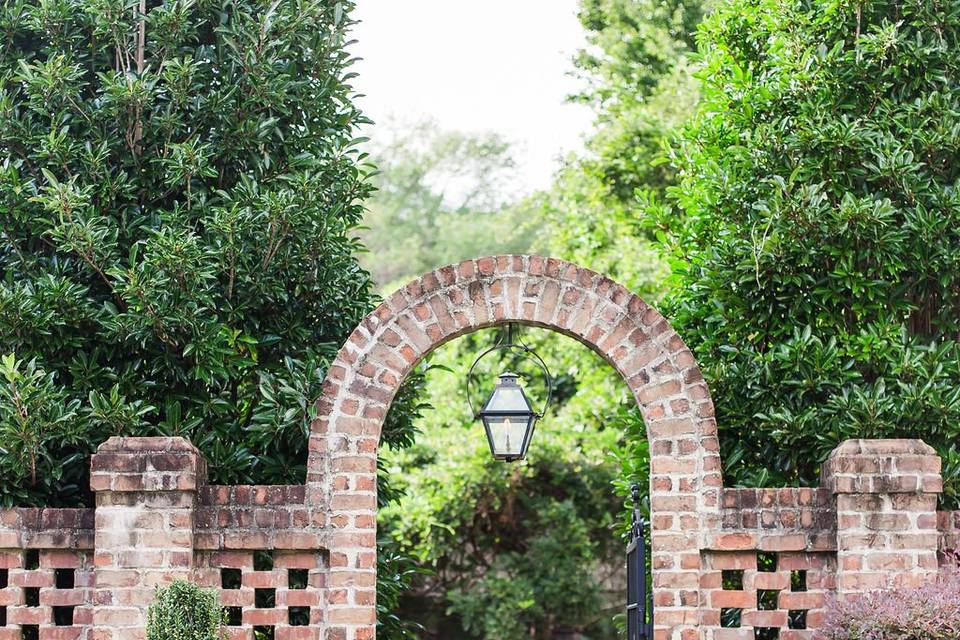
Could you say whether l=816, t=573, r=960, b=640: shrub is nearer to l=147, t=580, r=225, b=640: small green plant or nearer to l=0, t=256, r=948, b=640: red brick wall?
l=0, t=256, r=948, b=640: red brick wall

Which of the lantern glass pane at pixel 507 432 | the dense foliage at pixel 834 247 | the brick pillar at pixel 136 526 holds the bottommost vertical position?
the brick pillar at pixel 136 526

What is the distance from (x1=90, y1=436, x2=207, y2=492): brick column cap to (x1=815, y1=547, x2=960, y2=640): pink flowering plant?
3269 millimetres

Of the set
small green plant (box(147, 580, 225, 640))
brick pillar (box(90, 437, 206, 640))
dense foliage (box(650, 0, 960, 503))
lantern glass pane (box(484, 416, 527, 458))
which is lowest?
small green plant (box(147, 580, 225, 640))

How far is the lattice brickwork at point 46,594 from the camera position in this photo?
6.23 metres

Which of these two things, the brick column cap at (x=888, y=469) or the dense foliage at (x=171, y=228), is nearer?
the brick column cap at (x=888, y=469)

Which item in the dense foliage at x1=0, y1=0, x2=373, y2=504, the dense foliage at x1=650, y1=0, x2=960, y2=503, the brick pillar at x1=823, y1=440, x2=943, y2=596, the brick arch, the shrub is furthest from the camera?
the dense foliage at x1=650, y1=0, x2=960, y2=503

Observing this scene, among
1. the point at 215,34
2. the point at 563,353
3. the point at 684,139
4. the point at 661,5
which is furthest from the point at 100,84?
the point at 661,5

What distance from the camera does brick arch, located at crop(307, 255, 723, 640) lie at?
6121mm

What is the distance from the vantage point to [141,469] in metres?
6.04

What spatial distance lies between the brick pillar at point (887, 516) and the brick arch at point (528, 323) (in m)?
0.67

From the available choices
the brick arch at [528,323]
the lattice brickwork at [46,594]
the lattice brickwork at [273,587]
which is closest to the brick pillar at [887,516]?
the brick arch at [528,323]

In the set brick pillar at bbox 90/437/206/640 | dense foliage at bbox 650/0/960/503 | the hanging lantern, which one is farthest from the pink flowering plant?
brick pillar at bbox 90/437/206/640

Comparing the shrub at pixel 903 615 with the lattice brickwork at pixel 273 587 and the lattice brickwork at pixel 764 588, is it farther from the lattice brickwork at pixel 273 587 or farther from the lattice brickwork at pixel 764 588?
the lattice brickwork at pixel 273 587

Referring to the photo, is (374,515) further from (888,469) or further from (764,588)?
(888,469)
